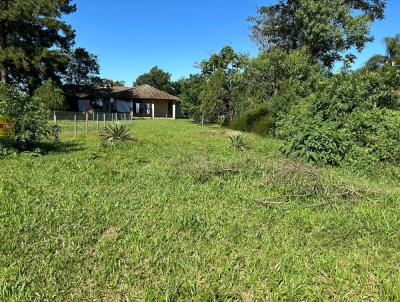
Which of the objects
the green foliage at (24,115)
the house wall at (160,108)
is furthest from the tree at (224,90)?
the house wall at (160,108)

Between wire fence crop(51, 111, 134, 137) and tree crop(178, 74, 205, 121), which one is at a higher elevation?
tree crop(178, 74, 205, 121)

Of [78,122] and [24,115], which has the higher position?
[24,115]

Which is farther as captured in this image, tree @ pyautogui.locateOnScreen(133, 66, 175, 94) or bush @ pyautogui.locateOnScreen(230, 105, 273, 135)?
tree @ pyautogui.locateOnScreen(133, 66, 175, 94)

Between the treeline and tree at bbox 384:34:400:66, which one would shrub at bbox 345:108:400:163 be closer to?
the treeline

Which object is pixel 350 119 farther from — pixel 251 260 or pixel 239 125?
pixel 239 125

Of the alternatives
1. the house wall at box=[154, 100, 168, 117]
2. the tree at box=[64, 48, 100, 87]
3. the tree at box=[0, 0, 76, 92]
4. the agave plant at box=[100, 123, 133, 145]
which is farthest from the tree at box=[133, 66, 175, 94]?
the agave plant at box=[100, 123, 133, 145]

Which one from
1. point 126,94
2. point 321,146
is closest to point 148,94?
point 126,94

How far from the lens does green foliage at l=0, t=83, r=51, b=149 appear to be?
925 centimetres

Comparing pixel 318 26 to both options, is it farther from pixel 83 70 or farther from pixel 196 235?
pixel 83 70

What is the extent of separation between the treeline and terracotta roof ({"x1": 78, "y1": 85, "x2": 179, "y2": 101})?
8.47 meters

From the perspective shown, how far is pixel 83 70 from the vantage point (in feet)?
133

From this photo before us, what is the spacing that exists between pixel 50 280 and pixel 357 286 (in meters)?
2.74

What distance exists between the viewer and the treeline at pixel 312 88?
29.9 ft

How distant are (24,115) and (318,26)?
16.7 m
